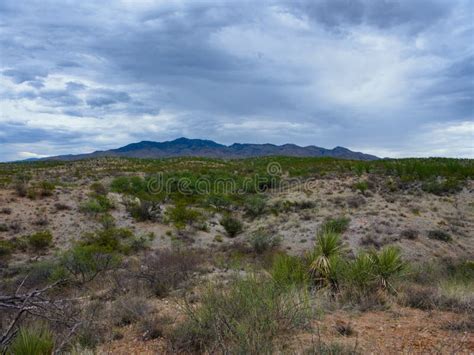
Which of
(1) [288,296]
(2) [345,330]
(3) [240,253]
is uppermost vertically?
(1) [288,296]

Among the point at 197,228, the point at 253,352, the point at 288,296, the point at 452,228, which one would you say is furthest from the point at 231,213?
the point at 253,352

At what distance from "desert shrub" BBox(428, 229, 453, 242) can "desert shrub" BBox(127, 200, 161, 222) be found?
46.9 feet

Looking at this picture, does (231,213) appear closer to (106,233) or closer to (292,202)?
(292,202)

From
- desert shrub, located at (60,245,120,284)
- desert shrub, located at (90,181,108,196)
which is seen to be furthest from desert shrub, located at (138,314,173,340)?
desert shrub, located at (90,181,108,196)

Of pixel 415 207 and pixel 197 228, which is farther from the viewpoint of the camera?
pixel 415 207

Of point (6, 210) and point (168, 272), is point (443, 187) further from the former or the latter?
point (6, 210)

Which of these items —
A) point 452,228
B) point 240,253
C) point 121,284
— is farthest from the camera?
point 452,228

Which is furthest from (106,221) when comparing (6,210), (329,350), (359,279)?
(329,350)

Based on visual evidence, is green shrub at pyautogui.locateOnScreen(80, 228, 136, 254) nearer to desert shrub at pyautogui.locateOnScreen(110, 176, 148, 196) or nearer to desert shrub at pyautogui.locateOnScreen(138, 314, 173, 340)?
desert shrub at pyautogui.locateOnScreen(110, 176, 148, 196)

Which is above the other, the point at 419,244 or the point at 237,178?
the point at 237,178

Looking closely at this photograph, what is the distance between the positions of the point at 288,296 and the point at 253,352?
1847 mm

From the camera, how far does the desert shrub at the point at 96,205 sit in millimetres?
19062

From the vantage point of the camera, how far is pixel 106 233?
15938 millimetres

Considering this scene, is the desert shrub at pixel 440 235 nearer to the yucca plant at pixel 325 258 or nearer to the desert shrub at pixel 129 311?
the yucca plant at pixel 325 258
